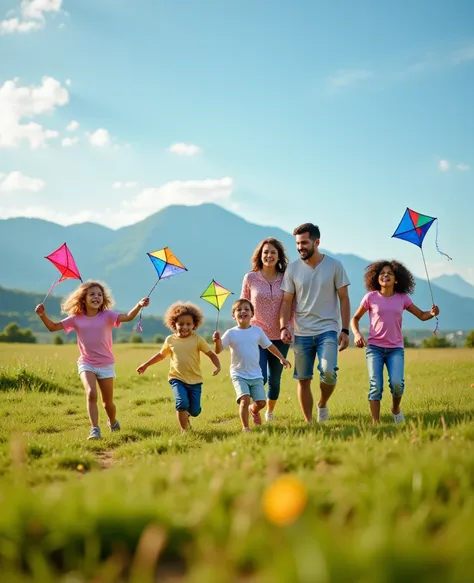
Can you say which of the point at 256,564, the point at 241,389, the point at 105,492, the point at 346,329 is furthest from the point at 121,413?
the point at 256,564

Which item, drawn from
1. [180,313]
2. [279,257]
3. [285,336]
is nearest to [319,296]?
[285,336]

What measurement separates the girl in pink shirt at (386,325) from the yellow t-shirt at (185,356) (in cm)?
275

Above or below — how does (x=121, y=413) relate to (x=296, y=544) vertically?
below

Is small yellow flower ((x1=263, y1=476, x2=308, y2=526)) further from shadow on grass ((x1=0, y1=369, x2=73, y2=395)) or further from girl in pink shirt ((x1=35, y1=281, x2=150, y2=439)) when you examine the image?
shadow on grass ((x1=0, y1=369, x2=73, y2=395))

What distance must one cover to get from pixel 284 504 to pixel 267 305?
6759 millimetres

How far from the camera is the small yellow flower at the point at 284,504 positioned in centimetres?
260

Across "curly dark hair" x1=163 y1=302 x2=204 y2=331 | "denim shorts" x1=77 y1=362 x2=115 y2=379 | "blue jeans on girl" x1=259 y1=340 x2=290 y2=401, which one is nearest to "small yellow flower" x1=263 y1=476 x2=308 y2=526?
"curly dark hair" x1=163 y1=302 x2=204 y2=331

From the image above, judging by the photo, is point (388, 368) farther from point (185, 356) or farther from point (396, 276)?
point (185, 356)

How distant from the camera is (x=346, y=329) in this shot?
8.80m

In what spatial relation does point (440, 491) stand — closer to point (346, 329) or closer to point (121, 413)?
point (346, 329)

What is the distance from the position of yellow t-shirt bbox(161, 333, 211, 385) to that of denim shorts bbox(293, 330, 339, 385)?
5.17ft

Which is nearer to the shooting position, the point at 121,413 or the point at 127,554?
the point at 127,554

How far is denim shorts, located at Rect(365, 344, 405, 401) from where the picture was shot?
825 cm

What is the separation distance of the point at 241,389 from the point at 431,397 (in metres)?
4.77
